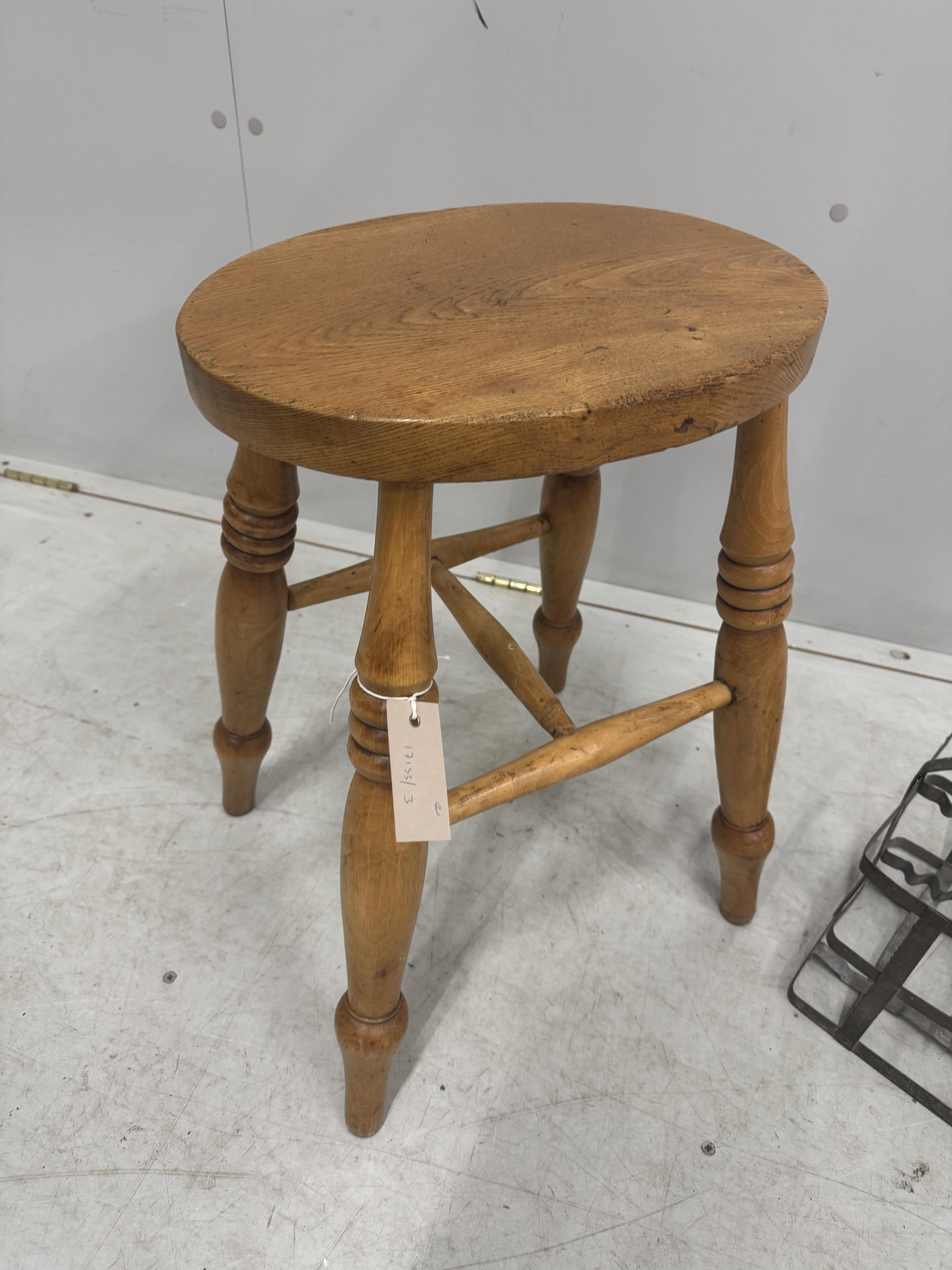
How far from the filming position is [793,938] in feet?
2.85

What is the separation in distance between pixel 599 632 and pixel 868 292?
1.60ft

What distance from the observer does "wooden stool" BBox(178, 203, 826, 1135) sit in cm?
47

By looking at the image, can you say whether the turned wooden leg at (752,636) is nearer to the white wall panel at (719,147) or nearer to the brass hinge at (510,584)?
the white wall panel at (719,147)

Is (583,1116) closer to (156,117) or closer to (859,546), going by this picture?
(859,546)

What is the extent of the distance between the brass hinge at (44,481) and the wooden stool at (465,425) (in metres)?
0.71

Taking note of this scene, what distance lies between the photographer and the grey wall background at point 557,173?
3.10 feet

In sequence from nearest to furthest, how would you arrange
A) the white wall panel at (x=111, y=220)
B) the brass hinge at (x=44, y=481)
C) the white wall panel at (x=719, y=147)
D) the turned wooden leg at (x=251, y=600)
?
the turned wooden leg at (x=251, y=600)
the white wall panel at (x=719, y=147)
the white wall panel at (x=111, y=220)
the brass hinge at (x=44, y=481)

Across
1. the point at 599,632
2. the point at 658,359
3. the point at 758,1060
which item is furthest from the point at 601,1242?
the point at 599,632

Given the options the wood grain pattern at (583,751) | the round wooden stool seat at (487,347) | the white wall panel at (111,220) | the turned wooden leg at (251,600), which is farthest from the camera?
the white wall panel at (111,220)

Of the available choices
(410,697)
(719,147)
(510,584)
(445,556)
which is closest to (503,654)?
(445,556)

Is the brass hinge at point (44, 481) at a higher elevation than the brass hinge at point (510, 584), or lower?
higher

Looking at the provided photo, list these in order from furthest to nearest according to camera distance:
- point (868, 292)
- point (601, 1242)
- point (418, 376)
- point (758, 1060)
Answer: point (868, 292), point (758, 1060), point (601, 1242), point (418, 376)

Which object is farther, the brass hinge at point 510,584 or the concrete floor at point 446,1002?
Result: the brass hinge at point 510,584

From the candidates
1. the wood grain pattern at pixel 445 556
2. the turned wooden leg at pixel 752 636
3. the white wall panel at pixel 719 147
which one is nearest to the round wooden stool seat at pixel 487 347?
the turned wooden leg at pixel 752 636
